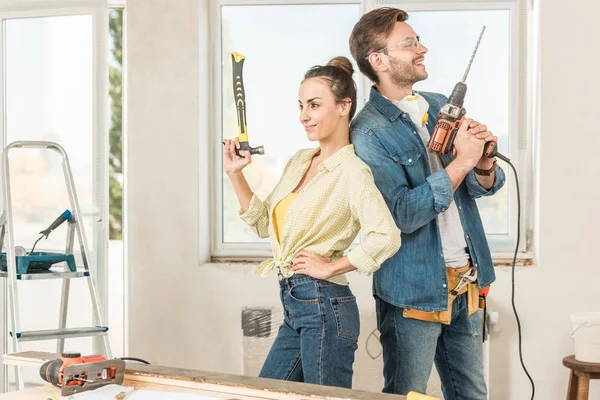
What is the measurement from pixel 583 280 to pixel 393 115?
1592 mm

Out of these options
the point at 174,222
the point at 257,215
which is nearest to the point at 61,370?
the point at 257,215

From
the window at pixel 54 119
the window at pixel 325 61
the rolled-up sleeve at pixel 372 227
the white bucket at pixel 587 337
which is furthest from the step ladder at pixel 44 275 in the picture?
the white bucket at pixel 587 337

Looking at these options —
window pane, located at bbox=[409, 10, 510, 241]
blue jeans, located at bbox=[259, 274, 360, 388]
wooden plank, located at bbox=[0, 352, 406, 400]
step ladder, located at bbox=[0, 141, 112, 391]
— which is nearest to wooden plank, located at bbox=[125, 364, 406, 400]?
wooden plank, located at bbox=[0, 352, 406, 400]

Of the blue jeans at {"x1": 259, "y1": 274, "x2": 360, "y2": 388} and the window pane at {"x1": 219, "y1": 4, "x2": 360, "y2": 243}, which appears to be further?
the window pane at {"x1": 219, "y1": 4, "x2": 360, "y2": 243}

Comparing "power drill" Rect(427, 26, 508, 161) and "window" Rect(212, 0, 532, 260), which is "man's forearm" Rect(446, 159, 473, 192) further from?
"window" Rect(212, 0, 532, 260)

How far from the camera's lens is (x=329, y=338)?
1734 mm

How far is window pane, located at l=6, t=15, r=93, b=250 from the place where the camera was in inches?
133

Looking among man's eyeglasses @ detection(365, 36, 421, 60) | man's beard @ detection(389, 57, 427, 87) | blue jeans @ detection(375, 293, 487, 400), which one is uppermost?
man's eyeglasses @ detection(365, 36, 421, 60)

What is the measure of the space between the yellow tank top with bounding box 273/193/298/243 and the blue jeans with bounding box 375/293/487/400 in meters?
0.31

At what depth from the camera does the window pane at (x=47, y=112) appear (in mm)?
3371

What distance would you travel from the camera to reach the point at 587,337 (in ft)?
9.23

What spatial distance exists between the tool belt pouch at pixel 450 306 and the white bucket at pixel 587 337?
1109 mm

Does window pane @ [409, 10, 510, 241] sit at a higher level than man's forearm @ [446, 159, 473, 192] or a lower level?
higher

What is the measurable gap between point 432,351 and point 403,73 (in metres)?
0.68
